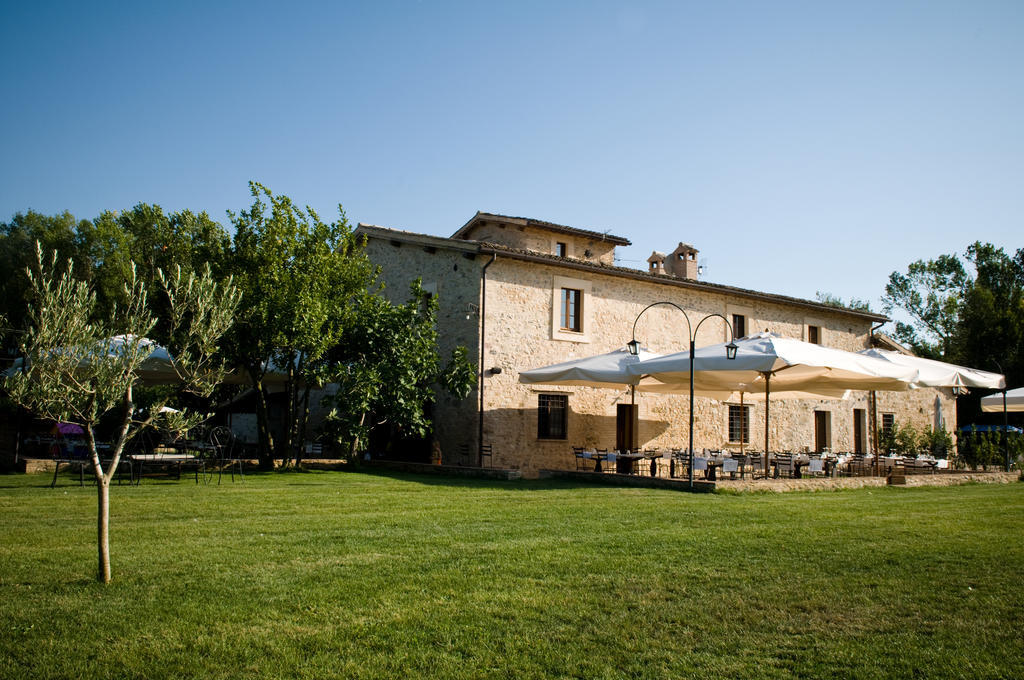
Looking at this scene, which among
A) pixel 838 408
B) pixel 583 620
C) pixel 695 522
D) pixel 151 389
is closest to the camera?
pixel 583 620

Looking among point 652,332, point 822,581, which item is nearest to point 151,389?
point 652,332

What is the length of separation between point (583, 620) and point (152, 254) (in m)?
26.9

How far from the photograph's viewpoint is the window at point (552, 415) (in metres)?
18.0

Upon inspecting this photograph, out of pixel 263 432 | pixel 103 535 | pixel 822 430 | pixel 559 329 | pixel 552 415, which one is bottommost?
pixel 103 535

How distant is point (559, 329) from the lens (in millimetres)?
18438

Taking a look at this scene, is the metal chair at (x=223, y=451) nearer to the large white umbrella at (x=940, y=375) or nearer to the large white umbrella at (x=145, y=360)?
the large white umbrella at (x=145, y=360)

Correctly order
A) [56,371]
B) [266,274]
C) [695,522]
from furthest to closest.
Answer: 1. [266,274]
2. [695,522]
3. [56,371]

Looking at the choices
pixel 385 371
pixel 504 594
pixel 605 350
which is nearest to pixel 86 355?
pixel 504 594

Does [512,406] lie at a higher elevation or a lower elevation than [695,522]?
higher

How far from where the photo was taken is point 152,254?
26.7 m

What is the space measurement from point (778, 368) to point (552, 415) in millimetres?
6797

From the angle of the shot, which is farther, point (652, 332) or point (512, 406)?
point (652, 332)

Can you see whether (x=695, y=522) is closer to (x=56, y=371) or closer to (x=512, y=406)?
(x=56, y=371)

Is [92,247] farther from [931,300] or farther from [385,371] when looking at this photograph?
[931,300]
